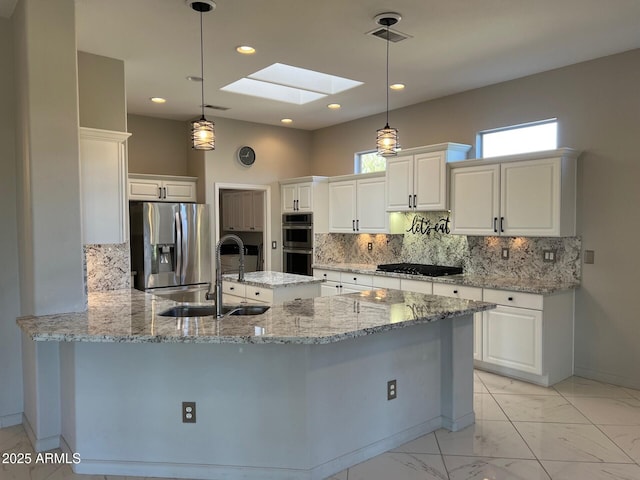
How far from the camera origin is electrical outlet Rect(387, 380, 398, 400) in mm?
3014

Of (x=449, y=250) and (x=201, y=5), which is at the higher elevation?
(x=201, y=5)

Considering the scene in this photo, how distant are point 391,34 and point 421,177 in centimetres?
197

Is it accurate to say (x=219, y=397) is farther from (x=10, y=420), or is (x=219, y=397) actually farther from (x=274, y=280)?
(x=274, y=280)

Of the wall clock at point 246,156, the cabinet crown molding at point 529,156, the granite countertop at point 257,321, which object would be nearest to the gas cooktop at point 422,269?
the cabinet crown molding at point 529,156

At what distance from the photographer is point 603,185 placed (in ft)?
13.9

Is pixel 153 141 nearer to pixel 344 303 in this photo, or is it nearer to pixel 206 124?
pixel 206 124

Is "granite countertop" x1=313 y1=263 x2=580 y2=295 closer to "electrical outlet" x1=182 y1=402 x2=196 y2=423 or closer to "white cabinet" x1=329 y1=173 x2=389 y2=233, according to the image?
"white cabinet" x1=329 y1=173 x2=389 y2=233

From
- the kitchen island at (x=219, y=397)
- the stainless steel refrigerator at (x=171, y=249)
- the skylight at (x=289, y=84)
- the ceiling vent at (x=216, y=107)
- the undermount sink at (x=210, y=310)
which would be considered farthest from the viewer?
the ceiling vent at (x=216, y=107)

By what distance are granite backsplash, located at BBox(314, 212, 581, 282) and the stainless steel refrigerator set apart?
1.66 m

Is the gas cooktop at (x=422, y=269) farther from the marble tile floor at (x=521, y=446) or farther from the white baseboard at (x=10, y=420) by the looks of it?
the white baseboard at (x=10, y=420)

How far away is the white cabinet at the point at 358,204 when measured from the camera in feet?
19.7

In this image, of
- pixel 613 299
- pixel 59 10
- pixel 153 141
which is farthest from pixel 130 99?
pixel 613 299

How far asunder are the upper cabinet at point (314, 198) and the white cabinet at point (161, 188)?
1.43m

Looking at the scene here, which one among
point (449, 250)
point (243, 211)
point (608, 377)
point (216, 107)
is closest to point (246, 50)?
point (216, 107)
